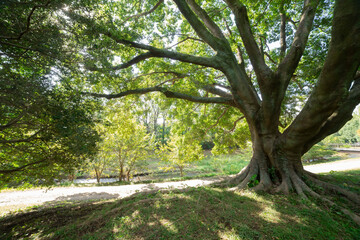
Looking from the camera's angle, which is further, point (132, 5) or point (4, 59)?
point (132, 5)

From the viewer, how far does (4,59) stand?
3154mm

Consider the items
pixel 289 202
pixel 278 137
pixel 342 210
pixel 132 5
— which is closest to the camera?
pixel 342 210

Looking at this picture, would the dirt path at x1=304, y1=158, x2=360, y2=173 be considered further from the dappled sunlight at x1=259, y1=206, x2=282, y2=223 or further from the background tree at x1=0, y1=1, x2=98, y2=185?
the background tree at x1=0, y1=1, x2=98, y2=185

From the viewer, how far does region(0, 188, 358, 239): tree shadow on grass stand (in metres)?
2.87

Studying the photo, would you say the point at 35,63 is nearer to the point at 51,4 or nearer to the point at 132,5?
the point at 51,4

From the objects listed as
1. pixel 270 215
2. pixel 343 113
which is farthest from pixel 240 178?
pixel 343 113

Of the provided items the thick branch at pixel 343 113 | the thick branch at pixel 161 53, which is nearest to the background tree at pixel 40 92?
the thick branch at pixel 161 53

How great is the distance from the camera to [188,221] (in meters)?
3.21

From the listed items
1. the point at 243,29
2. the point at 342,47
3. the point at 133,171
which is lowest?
the point at 133,171

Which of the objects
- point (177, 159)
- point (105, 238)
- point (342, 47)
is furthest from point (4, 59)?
point (177, 159)

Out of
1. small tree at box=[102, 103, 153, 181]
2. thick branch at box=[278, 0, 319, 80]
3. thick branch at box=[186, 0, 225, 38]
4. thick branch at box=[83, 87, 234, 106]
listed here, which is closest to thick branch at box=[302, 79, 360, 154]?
thick branch at box=[278, 0, 319, 80]

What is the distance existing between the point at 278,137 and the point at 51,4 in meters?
6.92

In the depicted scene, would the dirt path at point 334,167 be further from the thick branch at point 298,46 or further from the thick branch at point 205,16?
the thick branch at point 205,16

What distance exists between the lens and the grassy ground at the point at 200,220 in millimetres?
2883
